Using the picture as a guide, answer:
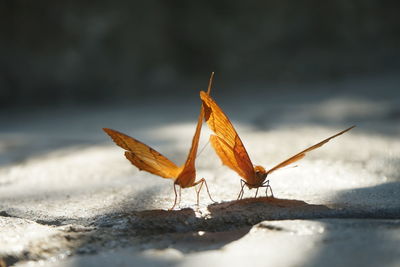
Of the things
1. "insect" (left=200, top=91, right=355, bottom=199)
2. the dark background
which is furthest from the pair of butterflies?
the dark background

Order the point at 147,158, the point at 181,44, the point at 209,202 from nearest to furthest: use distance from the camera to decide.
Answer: the point at 147,158 < the point at 209,202 < the point at 181,44

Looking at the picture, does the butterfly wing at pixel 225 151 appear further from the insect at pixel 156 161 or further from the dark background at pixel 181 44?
the dark background at pixel 181 44

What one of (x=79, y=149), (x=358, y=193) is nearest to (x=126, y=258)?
(x=358, y=193)

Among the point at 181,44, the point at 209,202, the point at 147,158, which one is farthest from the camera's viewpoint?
the point at 181,44

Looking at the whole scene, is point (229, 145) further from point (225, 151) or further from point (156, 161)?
point (156, 161)

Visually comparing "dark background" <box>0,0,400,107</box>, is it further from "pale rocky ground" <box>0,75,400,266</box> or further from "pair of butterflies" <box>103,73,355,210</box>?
"pair of butterflies" <box>103,73,355,210</box>

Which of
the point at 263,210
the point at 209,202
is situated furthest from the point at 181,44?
the point at 263,210

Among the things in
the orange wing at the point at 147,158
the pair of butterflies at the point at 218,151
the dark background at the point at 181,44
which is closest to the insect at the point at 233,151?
the pair of butterflies at the point at 218,151
